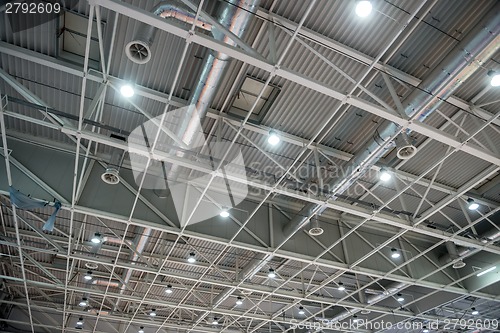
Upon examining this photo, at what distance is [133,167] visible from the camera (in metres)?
15.4

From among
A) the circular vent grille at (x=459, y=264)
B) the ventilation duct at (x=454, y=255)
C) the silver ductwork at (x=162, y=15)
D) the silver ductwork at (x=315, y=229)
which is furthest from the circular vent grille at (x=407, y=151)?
the circular vent grille at (x=459, y=264)

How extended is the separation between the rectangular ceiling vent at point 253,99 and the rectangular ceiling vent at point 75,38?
5.34 m

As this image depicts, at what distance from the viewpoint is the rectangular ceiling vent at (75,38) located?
35.0 feet

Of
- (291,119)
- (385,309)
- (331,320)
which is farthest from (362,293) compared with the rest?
(291,119)

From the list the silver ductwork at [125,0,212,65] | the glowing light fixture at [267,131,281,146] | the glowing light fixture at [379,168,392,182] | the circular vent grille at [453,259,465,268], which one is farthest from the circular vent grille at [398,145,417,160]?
the circular vent grille at [453,259,465,268]

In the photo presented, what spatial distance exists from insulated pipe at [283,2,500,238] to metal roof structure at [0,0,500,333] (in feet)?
0.16

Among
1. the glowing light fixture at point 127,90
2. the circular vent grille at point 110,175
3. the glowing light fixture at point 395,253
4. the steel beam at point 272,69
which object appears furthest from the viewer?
the glowing light fixture at point 395,253

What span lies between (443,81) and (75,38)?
12246 millimetres

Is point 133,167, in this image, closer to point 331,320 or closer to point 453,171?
point 453,171

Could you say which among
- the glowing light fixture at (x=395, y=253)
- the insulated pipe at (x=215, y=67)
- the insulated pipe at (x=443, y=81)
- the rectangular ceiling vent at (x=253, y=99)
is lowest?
the glowing light fixture at (x=395, y=253)

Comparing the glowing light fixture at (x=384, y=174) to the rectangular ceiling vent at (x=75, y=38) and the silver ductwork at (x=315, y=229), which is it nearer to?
the silver ductwork at (x=315, y=229)

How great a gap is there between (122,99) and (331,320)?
2319cm

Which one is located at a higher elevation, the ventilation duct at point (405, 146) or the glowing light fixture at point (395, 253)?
the glowing light fixture at point (395, 253)

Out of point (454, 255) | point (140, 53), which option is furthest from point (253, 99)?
point (454, 255)
